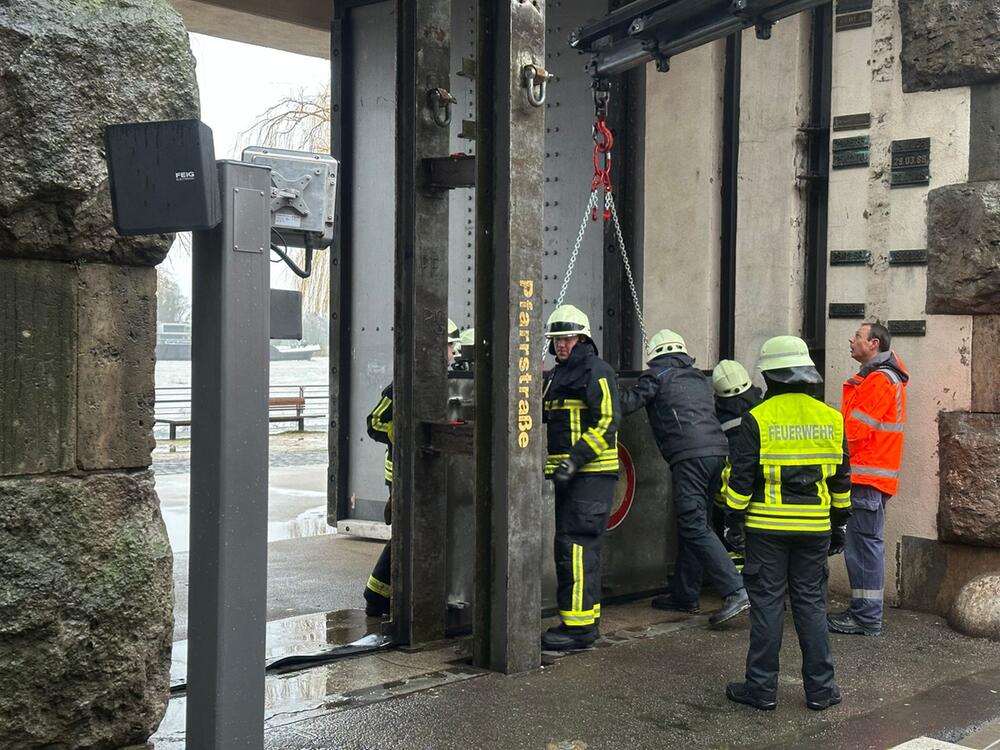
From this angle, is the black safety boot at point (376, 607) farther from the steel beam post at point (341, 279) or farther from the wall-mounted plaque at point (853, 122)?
the wall-mounted plaque at point (853, 122)

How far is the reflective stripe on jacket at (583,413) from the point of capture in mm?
7188

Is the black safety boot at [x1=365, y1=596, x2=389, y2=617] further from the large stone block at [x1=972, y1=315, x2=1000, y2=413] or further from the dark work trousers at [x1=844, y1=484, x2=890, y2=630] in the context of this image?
the large stone block at [x1=972, y1=315, x2=1000, y2=413]

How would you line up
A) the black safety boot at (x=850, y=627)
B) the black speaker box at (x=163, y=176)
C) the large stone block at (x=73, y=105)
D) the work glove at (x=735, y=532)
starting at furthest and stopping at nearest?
the black safety boot at (x=850, y=627) → the work glove at (x=735, y=532) → the large stone block at (x=73, y=105) → the black speaker box at (x=163, y=176)

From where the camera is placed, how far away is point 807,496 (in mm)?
6176

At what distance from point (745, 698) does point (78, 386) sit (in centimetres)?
375

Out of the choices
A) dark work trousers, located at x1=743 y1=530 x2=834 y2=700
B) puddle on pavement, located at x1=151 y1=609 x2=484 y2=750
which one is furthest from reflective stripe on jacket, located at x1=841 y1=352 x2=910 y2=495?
puddle on pavement, located at x1=151 y1=609 x2=484 y2=750

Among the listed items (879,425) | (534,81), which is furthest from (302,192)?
(879,425)

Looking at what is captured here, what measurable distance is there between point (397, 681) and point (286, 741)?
3.63 feet

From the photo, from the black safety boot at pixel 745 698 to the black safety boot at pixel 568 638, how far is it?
1.09m

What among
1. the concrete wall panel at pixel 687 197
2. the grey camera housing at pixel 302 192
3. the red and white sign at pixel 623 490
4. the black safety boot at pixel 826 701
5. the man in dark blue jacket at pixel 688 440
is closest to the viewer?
the grey camera housing at pixel 302 192

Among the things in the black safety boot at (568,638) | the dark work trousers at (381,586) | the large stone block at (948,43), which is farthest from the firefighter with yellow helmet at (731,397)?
the dark work trousers at (381,586)

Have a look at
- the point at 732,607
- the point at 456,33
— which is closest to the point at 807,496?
the point at 732,607

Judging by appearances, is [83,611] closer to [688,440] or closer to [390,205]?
[688,440]

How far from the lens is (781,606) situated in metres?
6.26
